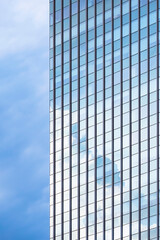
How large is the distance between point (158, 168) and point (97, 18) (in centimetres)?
2927

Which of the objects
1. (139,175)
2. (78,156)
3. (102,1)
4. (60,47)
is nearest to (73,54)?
(60,47)

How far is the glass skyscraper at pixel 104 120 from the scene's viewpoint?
356ft

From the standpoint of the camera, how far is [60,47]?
396 ft

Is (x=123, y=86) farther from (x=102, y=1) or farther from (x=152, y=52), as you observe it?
(x=102, y=1)

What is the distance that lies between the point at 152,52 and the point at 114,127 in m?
14.4

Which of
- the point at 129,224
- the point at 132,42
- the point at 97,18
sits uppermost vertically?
the point at 97,18

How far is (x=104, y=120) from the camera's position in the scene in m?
114

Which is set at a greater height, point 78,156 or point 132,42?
point 132,42

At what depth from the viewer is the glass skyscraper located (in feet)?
356

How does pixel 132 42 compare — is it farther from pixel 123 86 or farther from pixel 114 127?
pixel 114 127

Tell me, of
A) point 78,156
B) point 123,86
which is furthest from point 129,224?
point 123,86

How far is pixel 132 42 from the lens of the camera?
112 metres

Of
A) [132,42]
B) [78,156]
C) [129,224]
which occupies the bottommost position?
[129,224]

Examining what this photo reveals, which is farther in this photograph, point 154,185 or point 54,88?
point 54,88
